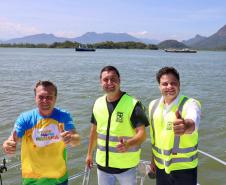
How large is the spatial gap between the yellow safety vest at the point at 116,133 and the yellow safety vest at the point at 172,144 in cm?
31

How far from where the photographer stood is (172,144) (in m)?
3.83

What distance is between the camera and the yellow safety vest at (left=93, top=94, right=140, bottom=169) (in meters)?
4.06

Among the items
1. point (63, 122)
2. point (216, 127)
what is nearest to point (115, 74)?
point (63, 122)

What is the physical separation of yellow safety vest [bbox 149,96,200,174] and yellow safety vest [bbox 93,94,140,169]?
31 centimetres

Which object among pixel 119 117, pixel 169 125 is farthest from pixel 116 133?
pixel 169 125

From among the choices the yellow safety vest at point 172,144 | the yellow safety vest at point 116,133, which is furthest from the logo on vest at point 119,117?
the yellow safety vest at point 172,144

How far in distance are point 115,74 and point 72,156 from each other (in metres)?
5.15

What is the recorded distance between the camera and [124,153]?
13.5 ft

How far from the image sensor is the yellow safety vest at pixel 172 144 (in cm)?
380

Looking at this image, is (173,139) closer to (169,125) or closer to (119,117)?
(169,125)

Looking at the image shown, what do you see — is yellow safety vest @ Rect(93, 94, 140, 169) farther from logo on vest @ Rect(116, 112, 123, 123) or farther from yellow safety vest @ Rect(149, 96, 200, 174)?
yellow safety vest @ Rect(149, 96, 200, 174)

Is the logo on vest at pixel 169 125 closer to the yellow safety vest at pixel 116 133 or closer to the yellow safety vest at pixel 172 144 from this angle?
the yellow safety vest at pixel 172 144

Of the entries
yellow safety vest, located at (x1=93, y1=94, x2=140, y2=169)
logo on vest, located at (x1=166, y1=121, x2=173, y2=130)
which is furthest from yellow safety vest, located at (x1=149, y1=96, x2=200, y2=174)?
yellow safety vest, located at (x1=93, y1=94, x2=140, y2=169)

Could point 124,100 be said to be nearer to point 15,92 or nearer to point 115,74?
point 115,74
